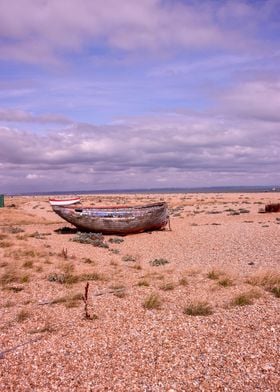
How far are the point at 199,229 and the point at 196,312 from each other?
1838 cm

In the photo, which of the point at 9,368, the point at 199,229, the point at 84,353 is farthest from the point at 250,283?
the point at 199,229

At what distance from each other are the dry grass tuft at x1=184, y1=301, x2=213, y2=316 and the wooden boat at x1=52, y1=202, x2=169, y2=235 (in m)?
15.6

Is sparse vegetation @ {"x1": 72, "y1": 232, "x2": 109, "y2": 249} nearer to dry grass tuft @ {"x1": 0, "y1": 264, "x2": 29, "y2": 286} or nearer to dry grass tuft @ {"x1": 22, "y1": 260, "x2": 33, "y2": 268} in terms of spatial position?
dry grass tuft @ {"x1": 22, "y1": 260, "x2": 33, "y2": 268}

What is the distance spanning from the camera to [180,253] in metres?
18.1

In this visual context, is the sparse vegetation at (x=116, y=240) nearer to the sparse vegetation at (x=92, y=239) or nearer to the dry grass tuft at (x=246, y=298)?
the sparse vegetation at (x=92, y=239)

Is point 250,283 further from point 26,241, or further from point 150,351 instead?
point 26,241

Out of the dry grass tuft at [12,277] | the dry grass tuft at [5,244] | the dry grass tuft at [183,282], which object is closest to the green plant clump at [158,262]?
the dry grass tuft at [183,282]

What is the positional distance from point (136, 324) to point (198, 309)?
140 cm

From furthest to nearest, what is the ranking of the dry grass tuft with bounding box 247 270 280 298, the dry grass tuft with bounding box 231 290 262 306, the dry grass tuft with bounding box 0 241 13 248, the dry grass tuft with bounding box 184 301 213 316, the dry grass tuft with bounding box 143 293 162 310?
the dry grass tuft with bounding box 0 241 13 248
the dry grass tuft with bounding box 247 270 280 298
the dry grass tuft with bounding box 231 290 262 306
the dry grass tuft with bounding box 143 293 162 310
the dry grass tuft with bounding box 184 301 213 316

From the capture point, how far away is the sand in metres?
6.07

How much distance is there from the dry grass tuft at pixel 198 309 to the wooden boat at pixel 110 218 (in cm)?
1560

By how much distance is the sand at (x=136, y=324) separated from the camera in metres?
6.07

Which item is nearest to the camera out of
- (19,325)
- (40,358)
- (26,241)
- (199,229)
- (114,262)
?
(40,358)

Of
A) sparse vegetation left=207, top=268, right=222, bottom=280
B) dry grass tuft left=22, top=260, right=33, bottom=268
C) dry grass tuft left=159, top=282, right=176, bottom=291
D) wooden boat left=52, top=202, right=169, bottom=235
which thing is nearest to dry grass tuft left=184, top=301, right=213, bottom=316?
dry grass tuft left=159, top=282, right=176, bottom=291
